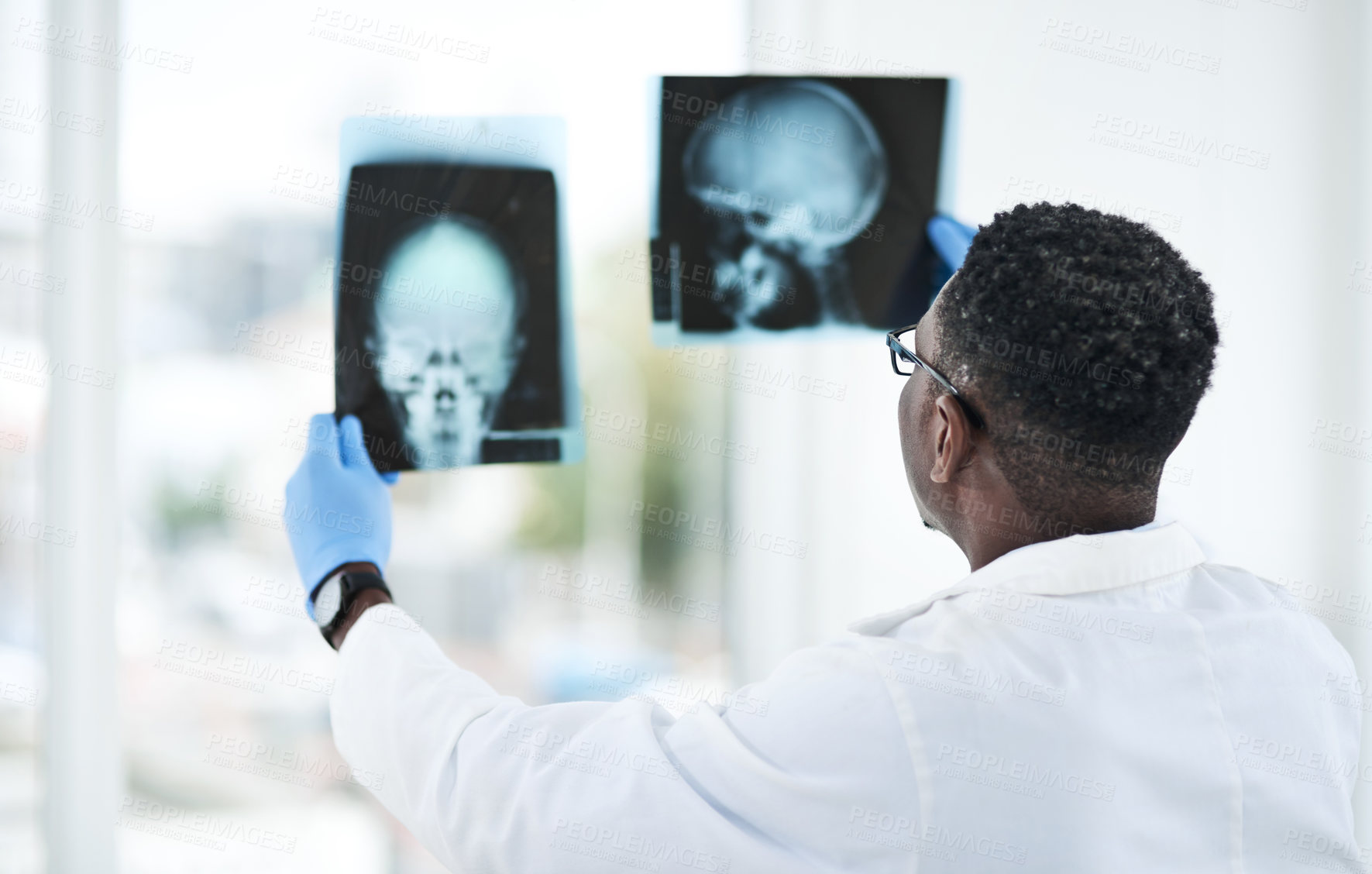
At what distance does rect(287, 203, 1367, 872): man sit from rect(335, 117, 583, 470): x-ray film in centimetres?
47

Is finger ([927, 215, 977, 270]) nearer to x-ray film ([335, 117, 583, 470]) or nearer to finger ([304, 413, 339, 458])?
x-ray film ([335, 117, 583, 470])

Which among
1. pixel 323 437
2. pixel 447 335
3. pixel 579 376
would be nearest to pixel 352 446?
pixel 323 437

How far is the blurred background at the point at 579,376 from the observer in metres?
1.30

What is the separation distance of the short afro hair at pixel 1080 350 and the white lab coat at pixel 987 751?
0.24ft

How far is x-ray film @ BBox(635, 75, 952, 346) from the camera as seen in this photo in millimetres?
1361

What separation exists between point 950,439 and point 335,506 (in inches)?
30.9

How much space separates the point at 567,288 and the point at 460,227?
0.17 m

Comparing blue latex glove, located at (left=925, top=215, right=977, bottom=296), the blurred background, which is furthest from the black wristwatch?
blue latex glove, located at (left=925, top=215, right=977, bottom=296)

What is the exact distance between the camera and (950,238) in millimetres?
1369

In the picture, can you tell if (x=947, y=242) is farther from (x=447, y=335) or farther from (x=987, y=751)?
(x=987, y=751)

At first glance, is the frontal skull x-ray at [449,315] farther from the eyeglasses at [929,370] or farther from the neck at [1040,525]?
the neck at [1040,525]

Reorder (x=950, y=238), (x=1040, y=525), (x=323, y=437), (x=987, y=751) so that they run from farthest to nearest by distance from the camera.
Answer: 1. (x=950, y=238)
2. (x=323, y=437)
3. (x=1040, y=525)
4. (x=987, y=751)

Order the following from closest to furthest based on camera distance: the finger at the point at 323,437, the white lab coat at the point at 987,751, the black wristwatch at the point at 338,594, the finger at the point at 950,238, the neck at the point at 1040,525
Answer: the white lab coat at the point at 987,751
the neck at the point at 1040,525
the black wristwatch at the point at 338,594
the finger at the point at 323,437
the finger at the point at 950,238

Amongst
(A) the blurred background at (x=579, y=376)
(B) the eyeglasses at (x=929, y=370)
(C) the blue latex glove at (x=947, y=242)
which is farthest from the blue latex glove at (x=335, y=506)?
(C) the blue latex glove at (x=947, y=242)
